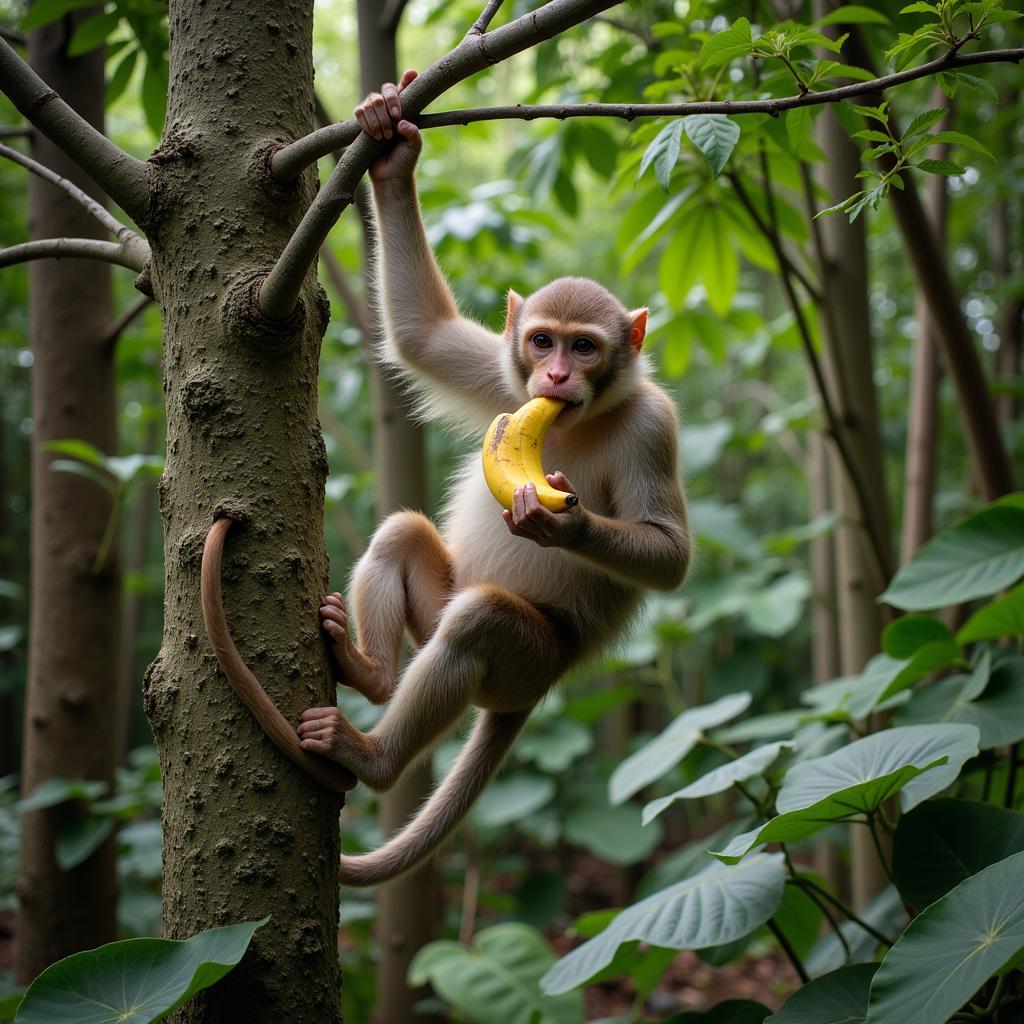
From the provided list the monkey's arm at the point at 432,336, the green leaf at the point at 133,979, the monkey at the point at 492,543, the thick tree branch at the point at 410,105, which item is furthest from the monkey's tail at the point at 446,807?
the thick tree branch at the point at 410,105

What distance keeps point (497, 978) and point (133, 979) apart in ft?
9.65

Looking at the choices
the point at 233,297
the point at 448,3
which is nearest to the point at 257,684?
the point at 233,297

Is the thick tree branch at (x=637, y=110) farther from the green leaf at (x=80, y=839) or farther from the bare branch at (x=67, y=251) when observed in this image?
the green leaf at (x=80, y=839)

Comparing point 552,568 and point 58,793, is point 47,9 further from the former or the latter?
point 58,793

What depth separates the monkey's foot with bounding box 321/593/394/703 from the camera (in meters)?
2.20

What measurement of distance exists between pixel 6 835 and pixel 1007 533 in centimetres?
600

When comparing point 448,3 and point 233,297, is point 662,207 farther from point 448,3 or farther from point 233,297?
point 233,297

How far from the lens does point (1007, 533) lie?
3.14 meters

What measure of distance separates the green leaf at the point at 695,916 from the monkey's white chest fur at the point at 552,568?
0.81 m

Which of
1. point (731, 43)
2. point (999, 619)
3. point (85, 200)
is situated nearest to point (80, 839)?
point (85, 200)

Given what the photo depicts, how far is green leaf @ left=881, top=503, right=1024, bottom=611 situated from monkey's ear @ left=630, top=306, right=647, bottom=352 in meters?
1.19

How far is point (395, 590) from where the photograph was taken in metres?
2.85

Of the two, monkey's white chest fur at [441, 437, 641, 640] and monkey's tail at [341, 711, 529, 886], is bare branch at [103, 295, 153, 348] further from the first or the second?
monkey's tail at [341, 711, 529, 886]

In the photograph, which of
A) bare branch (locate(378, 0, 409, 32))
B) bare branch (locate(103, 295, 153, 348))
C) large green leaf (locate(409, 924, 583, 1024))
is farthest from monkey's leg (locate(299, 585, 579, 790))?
bare branch (locate(378, 0, 409, 32))
